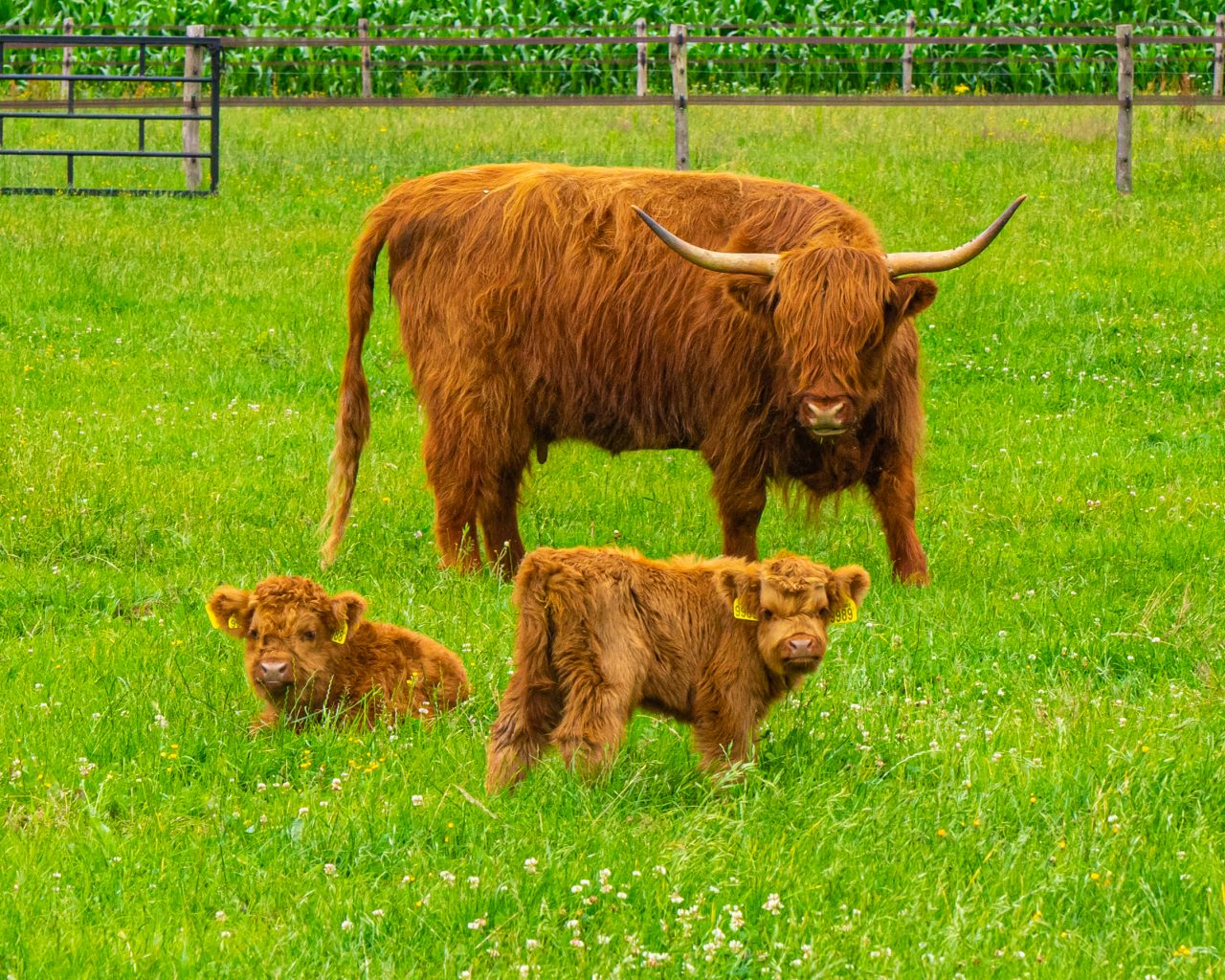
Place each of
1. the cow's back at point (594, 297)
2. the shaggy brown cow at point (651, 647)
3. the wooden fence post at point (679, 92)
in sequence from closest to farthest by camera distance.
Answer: the shaggy brown cow at point (651, 647)
the cow's back at point (594, 297)
the wooden fence post at point (679, 92)

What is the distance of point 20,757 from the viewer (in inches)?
185

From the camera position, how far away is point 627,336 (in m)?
7.46

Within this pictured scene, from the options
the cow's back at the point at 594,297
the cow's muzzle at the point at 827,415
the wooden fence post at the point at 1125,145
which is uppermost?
the wooden fence post at the point at 1125,145

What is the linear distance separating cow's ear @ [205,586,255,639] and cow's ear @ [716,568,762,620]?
60.8 inches

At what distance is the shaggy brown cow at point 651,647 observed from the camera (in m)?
4.36

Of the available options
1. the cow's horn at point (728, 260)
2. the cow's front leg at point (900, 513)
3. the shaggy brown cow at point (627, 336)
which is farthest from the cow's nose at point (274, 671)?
the cow's front leg at point (900, 513)

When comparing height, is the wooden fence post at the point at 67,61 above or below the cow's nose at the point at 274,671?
above

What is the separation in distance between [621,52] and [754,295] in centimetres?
2149

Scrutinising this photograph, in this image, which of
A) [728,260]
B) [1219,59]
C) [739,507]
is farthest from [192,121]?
[1219,59]

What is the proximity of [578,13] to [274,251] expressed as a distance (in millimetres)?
15178

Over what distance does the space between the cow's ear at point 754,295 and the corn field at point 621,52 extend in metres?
19.4

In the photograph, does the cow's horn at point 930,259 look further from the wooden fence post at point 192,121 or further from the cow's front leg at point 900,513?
the wooden fence post at point 192,121

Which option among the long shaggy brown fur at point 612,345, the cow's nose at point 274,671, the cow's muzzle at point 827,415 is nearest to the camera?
the cow's nose at point 274,671

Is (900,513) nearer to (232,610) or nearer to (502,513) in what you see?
(502,513)
